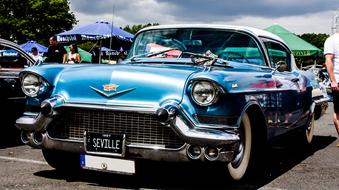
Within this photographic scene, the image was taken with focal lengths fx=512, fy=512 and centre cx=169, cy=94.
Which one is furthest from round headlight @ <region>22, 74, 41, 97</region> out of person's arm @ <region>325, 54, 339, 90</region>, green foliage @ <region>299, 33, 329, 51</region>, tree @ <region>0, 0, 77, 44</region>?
green foliage @ <region>299, 33, 329, 51</region>

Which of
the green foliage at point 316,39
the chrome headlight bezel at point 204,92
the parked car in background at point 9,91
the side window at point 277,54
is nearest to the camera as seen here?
the chrome headlight bezel at point 204,92

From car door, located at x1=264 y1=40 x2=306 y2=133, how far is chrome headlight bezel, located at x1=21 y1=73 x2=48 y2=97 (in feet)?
7.71

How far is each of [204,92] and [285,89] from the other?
1.86m

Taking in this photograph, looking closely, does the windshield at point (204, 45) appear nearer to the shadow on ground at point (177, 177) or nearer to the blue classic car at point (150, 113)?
the blue classic car at point (150, 113)

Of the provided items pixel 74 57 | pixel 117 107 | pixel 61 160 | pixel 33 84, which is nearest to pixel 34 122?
pixel 33 84

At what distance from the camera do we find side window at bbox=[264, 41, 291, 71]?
577 centimetres

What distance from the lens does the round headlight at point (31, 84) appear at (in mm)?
4535

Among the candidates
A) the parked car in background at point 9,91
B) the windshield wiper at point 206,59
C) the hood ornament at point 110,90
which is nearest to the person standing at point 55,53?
the parked car in background at point 9,91

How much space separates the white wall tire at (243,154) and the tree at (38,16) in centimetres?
5212

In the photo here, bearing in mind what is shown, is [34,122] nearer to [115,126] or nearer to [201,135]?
[115,126]

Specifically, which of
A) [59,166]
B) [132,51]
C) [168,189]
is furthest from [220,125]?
[132,51]

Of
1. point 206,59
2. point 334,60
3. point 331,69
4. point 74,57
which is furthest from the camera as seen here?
point 74,57

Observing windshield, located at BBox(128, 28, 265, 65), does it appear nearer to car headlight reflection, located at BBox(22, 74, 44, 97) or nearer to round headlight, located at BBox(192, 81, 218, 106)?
round headlight, located at BBox(192, 81, 218, 106)

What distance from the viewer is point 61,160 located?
16.2ft
